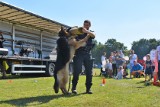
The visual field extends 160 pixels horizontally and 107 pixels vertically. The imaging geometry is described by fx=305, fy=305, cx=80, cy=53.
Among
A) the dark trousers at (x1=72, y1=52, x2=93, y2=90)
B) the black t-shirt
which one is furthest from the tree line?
the black t-shirt

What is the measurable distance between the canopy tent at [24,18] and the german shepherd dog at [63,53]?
769 centimetres

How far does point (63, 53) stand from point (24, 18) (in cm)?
1056

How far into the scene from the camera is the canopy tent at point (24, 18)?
15.1 m

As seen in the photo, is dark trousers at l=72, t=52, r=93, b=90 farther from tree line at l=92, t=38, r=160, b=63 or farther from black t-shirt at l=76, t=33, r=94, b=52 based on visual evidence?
tree line at l=92, t=38, r=160, b=63

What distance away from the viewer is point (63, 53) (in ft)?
23.4

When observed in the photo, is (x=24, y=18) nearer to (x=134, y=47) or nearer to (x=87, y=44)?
(x=87, y=44)

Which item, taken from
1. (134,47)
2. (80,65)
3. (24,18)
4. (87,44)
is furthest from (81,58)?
(134,47)

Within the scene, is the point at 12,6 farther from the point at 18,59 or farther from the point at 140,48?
the point at 140,48

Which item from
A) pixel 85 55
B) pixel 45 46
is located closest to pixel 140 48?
pixel 45 46

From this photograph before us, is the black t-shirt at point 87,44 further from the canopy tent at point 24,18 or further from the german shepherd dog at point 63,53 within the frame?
the canopy tent at point 24,18

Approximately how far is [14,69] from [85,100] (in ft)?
31.4

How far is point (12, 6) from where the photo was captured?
48.2 feet

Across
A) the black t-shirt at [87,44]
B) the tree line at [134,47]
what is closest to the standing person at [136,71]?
the black t-shirt at [87,44]

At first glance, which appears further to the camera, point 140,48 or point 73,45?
Result: point 140,48
